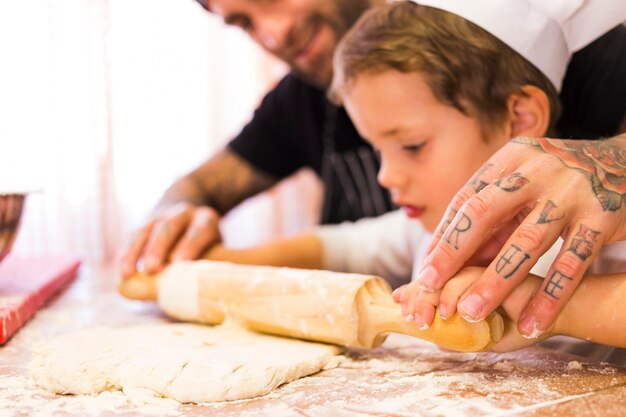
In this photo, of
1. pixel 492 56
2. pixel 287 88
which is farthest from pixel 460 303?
pixel 287 88

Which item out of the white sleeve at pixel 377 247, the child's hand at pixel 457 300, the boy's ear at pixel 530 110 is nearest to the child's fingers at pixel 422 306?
the child's hand at pixel 457 300

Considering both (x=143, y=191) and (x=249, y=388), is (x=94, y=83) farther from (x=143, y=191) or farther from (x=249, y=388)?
(x=249, y=388)

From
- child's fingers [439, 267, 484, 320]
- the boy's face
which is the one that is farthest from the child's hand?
the boy's face

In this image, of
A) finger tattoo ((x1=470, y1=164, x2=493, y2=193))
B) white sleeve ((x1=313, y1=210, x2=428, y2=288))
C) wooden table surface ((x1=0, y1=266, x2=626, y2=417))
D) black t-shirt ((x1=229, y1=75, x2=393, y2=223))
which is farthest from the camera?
black t-shirt ((x1=229, y1=75, x2=393, y2=223))

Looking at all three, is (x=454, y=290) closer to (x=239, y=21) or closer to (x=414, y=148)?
(x=414, y=148)

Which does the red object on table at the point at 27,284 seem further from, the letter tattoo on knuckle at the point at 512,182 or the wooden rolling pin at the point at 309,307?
the letter tattoo on knuckle at the point at 512,182

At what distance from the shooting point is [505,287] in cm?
78

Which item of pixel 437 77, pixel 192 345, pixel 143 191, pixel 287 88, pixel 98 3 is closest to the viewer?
pixel 192 345

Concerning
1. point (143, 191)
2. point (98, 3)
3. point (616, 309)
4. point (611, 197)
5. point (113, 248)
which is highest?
point (98, 3)

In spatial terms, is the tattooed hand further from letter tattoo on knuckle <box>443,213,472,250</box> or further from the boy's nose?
the boy's nose

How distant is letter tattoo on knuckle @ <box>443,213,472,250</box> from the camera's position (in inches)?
31.1

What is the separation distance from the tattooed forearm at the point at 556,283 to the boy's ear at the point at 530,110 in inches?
17.7

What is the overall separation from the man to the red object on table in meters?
0.17

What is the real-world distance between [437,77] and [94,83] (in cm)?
239
